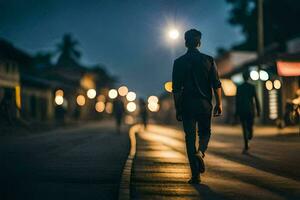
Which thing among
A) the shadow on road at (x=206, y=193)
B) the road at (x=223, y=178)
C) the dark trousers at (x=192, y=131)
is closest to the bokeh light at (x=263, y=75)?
the road at (x=223, y=178)

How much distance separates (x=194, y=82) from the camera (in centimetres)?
694

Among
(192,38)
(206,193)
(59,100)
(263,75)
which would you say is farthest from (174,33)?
(206,193)

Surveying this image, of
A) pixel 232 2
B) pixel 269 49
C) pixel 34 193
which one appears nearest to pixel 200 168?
pixel 34 193

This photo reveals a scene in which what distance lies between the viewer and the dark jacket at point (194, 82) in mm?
6859

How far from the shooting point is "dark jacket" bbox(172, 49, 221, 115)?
686 cm

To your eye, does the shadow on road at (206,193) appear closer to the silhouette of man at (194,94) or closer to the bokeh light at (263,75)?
the silhouette of man at (194,94)

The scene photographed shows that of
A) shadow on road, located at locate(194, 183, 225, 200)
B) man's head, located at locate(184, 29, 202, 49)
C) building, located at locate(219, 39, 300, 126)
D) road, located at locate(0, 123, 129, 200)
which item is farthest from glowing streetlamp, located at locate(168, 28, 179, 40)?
shadow on road, located at locate(194, 183, 225, 200)

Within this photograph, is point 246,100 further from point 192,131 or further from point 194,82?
point 192,131

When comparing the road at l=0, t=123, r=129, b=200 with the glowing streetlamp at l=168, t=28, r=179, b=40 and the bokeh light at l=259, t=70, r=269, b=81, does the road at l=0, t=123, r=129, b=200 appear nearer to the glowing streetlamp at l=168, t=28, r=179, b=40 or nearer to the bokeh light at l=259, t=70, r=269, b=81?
the bokeh light at l=259, t=70, r=269, b=81

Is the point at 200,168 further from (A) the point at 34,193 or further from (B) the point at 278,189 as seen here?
(A) the point at 34,193

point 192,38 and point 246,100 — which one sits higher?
point 192,38

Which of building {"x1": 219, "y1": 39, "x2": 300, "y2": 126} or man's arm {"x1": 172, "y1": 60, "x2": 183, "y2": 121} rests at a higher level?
building {"x1": 219, "y1": 39, "x2": 300, "y2": 126}

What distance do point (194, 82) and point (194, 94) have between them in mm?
159

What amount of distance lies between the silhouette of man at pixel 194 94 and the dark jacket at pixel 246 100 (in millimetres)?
5490
